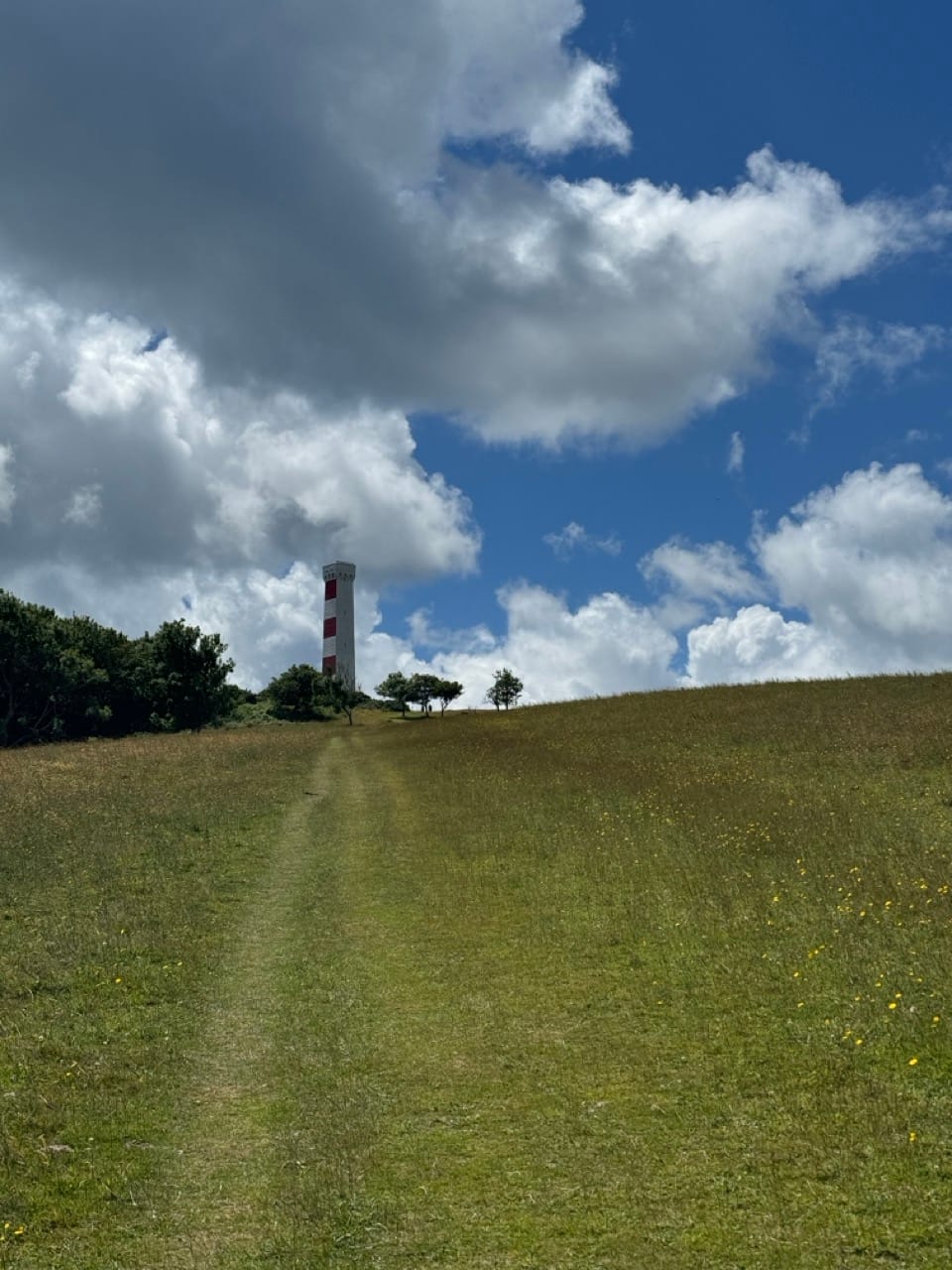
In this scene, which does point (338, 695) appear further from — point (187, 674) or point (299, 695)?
point (187, 674)

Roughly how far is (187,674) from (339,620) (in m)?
45.6

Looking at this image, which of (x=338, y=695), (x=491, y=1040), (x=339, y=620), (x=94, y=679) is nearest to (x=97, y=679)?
(x=94, y=679)

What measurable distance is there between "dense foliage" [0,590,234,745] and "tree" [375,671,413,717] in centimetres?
4285

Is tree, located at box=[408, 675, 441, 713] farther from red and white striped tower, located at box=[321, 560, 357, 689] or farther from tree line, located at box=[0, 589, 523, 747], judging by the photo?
tree line, located at box=[0, 589, 523, 747]

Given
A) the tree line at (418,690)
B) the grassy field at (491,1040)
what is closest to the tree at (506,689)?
the tree line at (418,690)

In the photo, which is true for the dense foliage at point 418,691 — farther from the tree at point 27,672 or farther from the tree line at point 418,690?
the tree at point 27,672

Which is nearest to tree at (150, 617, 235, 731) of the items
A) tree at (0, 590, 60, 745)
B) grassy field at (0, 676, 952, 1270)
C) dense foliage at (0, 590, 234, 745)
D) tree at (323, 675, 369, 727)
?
dense foliage at (0, 590, 234, 745)

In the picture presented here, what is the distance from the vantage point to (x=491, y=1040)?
1105 cm

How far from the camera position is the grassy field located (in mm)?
7211

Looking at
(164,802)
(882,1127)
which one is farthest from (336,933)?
(164,802)

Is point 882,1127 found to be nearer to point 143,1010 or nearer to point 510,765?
point 143,1010

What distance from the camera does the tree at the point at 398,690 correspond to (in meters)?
126

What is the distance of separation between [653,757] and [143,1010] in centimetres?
2672

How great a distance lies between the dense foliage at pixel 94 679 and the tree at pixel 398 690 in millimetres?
42854
